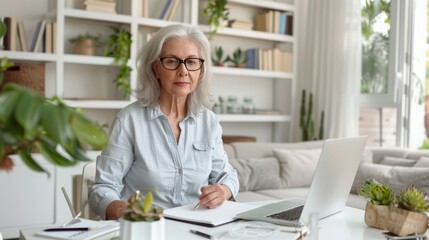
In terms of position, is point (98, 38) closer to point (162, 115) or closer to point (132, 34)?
point (132, 34)

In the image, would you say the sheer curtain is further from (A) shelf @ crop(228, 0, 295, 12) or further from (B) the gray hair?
(B) the gray hair

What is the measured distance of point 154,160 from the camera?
6.35 ft

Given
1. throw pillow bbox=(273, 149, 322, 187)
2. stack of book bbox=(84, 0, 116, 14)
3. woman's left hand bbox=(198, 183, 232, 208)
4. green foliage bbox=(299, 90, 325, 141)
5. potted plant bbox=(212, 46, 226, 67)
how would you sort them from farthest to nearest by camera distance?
green foliage bbox=(299, 90, 325, 141), potted plant bbox=(212, 46, 226, 67), stack of book bbox=(84, 0, 116, 14), throw pillow bbox=(273, 149, 322, 187), woman's left hand bbox=(198, 183, 232, 208)

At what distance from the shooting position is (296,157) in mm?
3861

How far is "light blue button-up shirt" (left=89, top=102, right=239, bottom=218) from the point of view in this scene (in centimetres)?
188

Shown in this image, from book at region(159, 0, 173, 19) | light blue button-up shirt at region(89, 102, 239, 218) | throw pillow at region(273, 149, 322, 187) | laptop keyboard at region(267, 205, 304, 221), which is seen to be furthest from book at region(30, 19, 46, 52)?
laptop keyboard at region(267, 205, 304, 221)

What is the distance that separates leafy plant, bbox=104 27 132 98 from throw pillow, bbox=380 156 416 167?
200 centimetres

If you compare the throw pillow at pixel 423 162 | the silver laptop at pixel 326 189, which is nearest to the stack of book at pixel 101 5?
the throw pillow at pixel 423 162

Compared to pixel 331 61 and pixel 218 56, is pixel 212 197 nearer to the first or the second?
pixel 218 56

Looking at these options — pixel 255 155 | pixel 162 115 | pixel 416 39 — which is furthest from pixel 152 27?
pixel 162 115

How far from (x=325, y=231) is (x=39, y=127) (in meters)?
1.08

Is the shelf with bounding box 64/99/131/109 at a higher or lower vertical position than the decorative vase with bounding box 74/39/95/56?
lower

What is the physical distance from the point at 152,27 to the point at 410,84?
87.2 inches

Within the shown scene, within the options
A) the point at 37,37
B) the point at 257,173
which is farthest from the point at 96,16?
the point at 257,173
